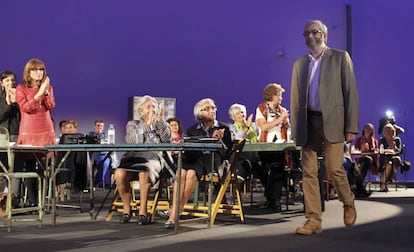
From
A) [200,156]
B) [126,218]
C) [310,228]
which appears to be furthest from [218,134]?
[310,228]

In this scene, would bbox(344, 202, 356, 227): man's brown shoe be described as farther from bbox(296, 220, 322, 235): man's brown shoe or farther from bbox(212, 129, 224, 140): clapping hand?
bbox(212, 129, 224, 140): clapping hand

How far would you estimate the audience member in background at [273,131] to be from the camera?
5.59 metres

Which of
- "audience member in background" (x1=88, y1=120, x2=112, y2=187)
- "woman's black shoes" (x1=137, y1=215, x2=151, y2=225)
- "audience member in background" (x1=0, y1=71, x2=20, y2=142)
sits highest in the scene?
"audience member in background" (x1=0, y1=71, x2=20, y2=142)

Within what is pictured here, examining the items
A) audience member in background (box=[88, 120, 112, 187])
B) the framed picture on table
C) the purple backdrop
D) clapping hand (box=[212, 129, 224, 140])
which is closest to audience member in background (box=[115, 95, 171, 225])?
clapping hand (box=[212, 129, 224, 140])

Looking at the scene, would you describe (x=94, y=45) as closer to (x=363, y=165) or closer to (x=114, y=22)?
(x=114, y=22)

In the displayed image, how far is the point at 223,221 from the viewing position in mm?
4703

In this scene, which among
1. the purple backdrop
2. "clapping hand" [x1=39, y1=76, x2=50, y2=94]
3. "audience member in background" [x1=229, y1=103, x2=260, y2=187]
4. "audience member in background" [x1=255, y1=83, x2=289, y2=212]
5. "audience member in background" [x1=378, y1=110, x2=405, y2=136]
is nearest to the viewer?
"clapping hand" [x1=39, y1=76, x2=50, y2=94]

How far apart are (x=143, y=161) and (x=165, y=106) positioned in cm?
540

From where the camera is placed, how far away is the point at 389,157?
8.90 m

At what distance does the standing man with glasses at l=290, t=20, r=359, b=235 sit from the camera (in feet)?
12.3

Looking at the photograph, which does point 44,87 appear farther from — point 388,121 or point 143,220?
point 388,121

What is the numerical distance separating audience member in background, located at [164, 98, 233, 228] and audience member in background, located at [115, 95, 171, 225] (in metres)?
0.26

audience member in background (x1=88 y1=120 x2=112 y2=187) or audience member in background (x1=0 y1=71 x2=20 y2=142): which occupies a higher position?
audience member in background (x1=0 y1=71 x2=20 y2=142)

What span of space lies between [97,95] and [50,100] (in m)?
4.62
